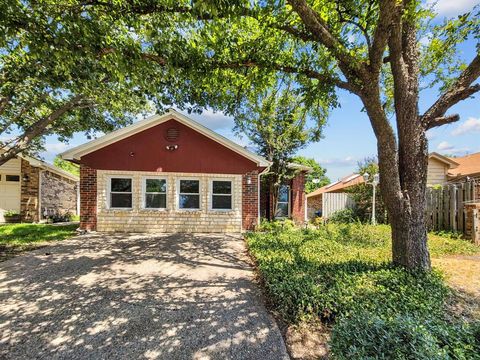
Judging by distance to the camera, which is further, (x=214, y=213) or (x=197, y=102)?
(x=214, y=213)

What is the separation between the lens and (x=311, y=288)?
13.3 ft

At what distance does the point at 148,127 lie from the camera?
1115 cm

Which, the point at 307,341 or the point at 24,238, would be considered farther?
the point at 24,238

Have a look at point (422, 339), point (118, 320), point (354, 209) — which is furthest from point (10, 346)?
point (354, 209)

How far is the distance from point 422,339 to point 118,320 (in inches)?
142

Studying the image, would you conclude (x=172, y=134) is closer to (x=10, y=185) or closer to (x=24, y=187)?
(x=24, y=187)

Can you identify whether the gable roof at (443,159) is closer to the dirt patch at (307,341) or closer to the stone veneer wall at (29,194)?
the dirt patch at (307,341)

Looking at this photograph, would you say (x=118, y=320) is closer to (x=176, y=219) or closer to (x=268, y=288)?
(x=268, y=288)

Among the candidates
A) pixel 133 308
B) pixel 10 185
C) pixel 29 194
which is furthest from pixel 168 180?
pixel 10 185

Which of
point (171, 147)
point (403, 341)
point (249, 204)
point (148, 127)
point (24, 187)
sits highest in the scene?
point (148, 127)

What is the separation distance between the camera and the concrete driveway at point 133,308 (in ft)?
10.1

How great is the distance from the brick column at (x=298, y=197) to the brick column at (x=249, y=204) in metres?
4.51

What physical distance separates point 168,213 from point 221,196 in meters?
2.35

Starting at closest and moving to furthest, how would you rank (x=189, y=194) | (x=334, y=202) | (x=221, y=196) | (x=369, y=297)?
(x=369, y=297), (x=189, y=194), (x=221, y=196), (x=334, y=202)
